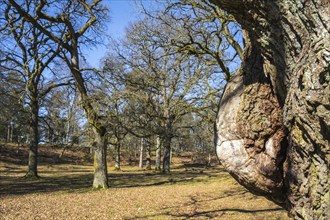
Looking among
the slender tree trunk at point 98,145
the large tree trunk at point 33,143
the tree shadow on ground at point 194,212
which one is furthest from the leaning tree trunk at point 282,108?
the large tree trunk at point 33,143

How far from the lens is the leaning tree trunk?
2.06 m

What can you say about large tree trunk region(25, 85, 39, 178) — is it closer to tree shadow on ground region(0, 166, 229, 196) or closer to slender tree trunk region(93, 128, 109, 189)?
tree shadow on ground region(0, 166, 229, 196)

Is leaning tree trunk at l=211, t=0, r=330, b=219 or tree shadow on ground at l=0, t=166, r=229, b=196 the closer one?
leaning tree trunk at l=211, t=0, r=330, b=219

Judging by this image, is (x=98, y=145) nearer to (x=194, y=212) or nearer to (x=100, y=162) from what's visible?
(x=100, y=162)

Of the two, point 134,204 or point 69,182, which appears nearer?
point 134,204

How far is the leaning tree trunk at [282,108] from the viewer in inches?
81.3

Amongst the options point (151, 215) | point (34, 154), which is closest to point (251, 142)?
point (151, 215)

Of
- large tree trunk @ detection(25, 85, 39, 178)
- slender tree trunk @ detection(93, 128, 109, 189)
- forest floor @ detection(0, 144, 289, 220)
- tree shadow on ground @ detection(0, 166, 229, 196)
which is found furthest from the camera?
large tree trunk @ detection(25, 85, 39, 178)

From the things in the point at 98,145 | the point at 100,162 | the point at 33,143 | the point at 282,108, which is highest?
the point at 33,143

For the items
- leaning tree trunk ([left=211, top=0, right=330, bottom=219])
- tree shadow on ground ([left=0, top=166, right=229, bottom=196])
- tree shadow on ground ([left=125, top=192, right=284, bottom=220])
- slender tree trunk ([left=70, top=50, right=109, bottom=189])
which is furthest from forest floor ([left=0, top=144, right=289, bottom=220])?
leaning tree trunk ([left=211, top=0, right=330, bottom=219])

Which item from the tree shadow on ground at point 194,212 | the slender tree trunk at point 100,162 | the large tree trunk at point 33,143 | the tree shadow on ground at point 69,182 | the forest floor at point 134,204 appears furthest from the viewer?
the large tree trunk at point 33,143

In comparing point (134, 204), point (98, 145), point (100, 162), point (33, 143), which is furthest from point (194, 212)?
point (33, 143)

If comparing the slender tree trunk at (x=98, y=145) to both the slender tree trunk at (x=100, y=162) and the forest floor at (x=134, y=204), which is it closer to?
the slender tree trunk at (x=100, y=162)

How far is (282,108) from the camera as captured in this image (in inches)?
105
